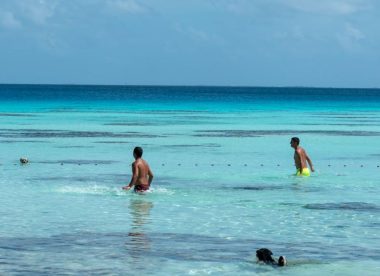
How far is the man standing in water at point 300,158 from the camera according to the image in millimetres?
22859

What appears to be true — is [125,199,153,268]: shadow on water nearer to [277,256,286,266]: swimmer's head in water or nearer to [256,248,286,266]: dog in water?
[256,248,286,266]: dog in water

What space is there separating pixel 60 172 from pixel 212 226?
1012 cm

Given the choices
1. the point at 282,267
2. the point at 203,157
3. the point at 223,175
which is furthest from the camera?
the point at 203,157

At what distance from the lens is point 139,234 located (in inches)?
572

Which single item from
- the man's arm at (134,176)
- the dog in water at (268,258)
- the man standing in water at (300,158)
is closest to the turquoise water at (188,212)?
the dog in water at (268,258)

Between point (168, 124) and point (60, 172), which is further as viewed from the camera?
point (168, 124)

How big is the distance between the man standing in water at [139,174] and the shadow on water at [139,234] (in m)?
0.77

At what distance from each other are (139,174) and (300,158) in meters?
5.61

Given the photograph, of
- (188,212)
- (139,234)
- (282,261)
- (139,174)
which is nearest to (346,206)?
(188,212)

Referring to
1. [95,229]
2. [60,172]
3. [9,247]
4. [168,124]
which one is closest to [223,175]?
[60,172]

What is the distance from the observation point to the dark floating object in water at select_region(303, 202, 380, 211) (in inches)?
698

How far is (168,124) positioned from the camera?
2131 inches

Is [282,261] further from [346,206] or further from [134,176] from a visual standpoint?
[134,176]

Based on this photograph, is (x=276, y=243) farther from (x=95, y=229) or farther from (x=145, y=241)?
(x=95, y=229)
